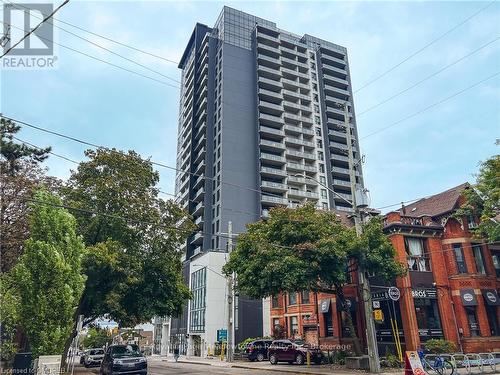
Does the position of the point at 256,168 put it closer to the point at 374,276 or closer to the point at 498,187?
the point at 374,276

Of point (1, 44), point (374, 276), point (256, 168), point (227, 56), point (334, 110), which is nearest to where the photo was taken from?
point (1, 44)

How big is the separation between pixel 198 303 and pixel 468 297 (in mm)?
39379

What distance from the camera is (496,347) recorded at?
87.1ft

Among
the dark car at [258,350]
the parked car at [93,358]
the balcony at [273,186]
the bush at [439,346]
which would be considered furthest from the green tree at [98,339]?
the bush at [439,346]

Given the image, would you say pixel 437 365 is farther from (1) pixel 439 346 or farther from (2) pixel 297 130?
(2) pixel 297 130

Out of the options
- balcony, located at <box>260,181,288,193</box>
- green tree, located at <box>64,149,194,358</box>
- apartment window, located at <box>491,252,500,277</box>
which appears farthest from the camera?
balcony, located at <box>260,181,288,193</box>

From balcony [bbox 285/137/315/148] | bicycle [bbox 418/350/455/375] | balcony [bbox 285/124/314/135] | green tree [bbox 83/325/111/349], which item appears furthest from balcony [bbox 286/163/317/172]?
green tree [bbox 83/325/111/349]

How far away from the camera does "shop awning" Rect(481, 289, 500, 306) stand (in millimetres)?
27375

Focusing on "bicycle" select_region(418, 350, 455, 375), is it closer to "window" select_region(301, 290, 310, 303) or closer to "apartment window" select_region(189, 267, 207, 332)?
"window" select_region(301, 290, 310, 303)

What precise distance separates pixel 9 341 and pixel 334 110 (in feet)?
258

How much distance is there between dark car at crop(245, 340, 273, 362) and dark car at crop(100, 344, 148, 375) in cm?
1605

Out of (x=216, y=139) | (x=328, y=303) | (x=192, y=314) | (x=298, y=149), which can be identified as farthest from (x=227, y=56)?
(x=328, y=303)

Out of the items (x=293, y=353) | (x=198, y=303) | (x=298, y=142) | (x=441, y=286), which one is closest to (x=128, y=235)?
(x=293, y=353)

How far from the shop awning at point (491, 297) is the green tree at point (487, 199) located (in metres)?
3.92
